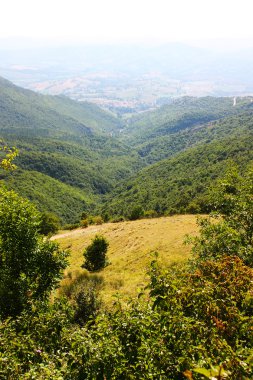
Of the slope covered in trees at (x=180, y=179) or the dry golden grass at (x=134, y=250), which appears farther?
the slope covered in trees at (x=180, y=179)

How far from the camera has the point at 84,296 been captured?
1583cm

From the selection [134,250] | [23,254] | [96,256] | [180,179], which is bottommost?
[180,179]

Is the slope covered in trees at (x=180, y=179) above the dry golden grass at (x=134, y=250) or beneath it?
beneath

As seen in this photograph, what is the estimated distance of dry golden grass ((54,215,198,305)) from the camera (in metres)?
20.9

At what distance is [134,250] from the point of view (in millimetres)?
32031

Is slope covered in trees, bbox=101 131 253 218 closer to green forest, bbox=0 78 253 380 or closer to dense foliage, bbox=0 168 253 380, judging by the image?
green forest, bbox=0 78 253 380

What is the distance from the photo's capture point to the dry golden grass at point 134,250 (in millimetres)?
20938

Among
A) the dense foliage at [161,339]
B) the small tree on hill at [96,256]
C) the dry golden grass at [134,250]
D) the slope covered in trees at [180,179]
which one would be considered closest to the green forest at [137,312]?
the dense foliage at [161,339]

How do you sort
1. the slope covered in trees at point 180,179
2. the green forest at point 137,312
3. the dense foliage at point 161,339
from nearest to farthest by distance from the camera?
the dense foliage at point 161,339, the green forest at point 137,312, the slope covered in trees at point 180,179

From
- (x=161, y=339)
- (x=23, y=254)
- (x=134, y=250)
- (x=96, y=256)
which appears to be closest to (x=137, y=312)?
(x=161, y=339)

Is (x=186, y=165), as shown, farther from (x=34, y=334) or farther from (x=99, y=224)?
(x=34, y=334)

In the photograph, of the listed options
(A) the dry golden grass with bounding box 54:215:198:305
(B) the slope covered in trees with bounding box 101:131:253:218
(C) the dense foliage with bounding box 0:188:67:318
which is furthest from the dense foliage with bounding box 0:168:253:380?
(B) the slope covered in trees with bounding box 101:131:253:218

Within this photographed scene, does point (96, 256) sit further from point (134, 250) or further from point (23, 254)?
point (23, 254)

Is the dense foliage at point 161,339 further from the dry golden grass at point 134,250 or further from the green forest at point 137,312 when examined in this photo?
the dry golden grass at point 134,250
